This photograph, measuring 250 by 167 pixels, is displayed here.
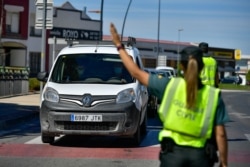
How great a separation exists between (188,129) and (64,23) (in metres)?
49.9

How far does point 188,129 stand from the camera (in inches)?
171

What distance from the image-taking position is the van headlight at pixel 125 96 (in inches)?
424

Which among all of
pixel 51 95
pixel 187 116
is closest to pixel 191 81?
pixel 187 116

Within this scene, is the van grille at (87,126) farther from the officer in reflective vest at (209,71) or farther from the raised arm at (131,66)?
the raised arm at (131,66)

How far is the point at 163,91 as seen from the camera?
4523 mm

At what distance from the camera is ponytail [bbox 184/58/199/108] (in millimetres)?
4230

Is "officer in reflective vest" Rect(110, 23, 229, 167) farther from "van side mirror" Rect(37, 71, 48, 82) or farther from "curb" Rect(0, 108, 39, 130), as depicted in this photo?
"curb" Rect(0, 108, 39, 130)

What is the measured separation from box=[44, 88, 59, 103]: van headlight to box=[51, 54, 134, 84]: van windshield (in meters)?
0.50

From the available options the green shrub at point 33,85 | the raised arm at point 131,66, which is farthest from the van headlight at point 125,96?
the green shrub at point 33,85

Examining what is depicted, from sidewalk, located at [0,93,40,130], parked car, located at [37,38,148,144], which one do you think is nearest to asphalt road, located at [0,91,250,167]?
parked car, located at [37,38,148,144]

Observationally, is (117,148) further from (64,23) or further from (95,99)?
(64,23)

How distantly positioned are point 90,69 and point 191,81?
760 cm

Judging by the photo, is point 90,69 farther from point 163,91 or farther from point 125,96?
point 163,91

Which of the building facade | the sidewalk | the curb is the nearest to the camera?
the curb
